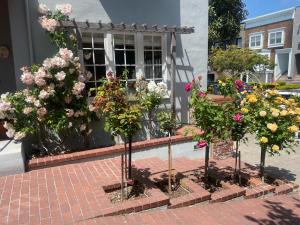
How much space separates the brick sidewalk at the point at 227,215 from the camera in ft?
12.3

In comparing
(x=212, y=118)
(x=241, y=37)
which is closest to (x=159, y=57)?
(x=212, y=118)

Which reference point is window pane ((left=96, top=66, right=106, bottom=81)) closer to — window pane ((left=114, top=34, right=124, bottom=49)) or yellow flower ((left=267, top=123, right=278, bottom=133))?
window pane ((left=114, top=34, right=124, bottom=49))

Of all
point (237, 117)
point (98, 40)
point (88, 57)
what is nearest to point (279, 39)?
point (98, 40)

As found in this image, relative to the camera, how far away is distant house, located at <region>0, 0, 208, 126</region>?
569 cm

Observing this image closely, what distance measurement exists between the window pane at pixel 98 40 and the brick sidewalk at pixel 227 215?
4217 mm

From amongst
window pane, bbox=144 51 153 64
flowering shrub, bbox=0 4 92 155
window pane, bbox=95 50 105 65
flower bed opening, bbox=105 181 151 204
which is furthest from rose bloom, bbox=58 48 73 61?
flower bed opening, bbox=105 181 151 204

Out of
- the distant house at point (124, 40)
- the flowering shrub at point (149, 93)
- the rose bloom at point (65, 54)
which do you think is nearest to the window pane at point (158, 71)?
the distant house at point (124, 40)

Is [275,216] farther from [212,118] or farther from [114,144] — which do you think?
[114,144]

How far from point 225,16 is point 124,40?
1998cm

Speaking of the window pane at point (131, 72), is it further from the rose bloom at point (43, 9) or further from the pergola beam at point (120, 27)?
the rose bloom at point (43, 9)

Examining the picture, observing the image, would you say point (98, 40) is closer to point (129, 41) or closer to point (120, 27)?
point (120, 27)

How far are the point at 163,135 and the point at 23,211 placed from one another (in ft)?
13.7

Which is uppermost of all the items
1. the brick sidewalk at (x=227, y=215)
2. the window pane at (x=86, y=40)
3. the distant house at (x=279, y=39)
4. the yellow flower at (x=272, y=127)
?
the distant house at (x=279, y=39)

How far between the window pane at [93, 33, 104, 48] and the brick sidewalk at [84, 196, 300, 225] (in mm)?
4217
